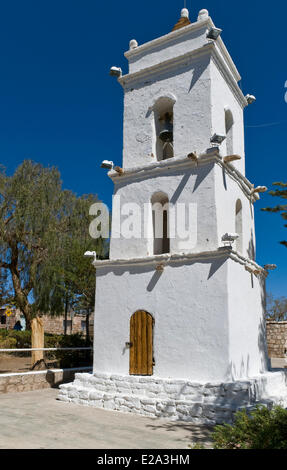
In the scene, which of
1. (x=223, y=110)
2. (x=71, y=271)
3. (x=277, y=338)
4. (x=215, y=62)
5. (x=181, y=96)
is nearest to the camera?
(x=215, y=62)

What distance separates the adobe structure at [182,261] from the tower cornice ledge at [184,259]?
0.08 feet

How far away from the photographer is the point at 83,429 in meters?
6.84

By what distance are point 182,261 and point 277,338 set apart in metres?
12.5

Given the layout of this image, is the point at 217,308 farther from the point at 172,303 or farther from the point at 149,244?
the point at 149,244

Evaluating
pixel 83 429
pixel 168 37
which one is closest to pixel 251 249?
pixel 168 37

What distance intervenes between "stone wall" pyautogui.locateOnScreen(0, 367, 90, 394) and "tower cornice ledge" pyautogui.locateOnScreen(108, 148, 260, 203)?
5.63 m

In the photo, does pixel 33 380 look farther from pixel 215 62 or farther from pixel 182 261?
pixel 215 62

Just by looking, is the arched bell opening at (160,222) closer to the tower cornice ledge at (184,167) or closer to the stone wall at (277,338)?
the tower cornice ledge at (184,167)

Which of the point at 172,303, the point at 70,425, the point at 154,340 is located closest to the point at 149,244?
the point at 172,303

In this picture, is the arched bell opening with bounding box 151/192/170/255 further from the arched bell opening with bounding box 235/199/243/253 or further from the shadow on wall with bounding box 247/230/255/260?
the shadow on wall with bounding box 247/230/255/260

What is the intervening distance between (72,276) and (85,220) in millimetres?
4082

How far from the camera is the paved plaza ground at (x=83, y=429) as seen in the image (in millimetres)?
5984

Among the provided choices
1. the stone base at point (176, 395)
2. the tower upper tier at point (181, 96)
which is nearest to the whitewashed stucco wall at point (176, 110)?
the tower upper tier at point (181, 96)

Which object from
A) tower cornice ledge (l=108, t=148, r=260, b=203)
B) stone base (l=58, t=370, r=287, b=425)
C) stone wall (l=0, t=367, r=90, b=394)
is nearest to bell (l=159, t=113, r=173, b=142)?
tower cornice ledge (l=108, t=148, r=260, b=203)
